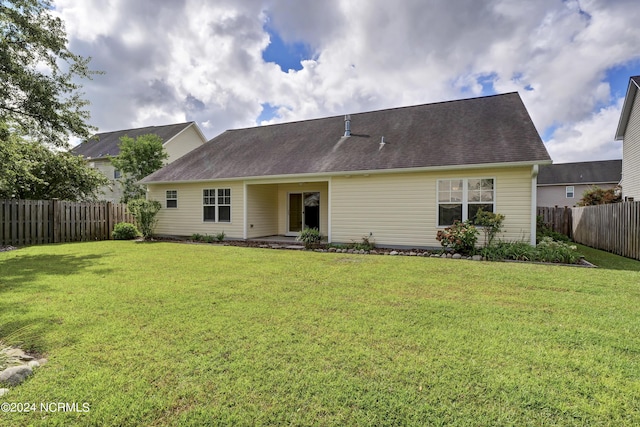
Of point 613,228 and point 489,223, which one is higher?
point 489,223

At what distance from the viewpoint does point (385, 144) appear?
12.0 meters

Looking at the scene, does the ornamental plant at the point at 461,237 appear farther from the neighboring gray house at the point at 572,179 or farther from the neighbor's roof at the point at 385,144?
the neighboring gray house at the point at 572,179

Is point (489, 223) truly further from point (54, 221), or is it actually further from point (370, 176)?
point (54, 221)

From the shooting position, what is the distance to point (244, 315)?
3.99 metres

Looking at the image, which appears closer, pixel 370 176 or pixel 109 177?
pixel 370 176

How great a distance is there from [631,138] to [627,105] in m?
1.59

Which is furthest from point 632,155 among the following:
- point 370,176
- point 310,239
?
point 310,239

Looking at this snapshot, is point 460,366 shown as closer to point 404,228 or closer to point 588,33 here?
point 404,228

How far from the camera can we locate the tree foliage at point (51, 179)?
39.5 ft

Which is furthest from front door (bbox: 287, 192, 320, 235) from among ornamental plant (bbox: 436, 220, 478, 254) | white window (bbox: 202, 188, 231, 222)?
ornamental plant (bbox: 436, 220, 478, 254)

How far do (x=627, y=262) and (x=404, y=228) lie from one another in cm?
580

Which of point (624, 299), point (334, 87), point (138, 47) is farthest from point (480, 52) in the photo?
point (138, 47)

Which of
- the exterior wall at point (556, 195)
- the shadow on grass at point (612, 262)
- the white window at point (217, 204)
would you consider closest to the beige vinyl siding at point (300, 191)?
the white window at point (217, 204)

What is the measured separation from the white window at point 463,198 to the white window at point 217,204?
28.5ft
